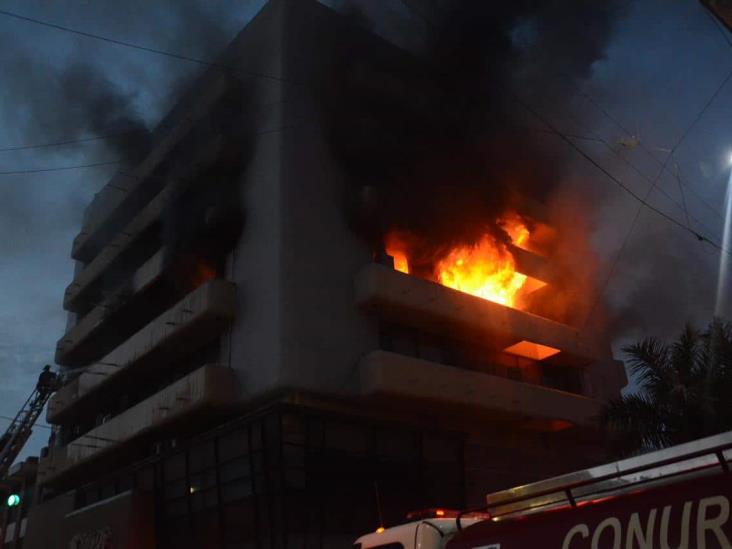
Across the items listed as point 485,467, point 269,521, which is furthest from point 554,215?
point 269,521

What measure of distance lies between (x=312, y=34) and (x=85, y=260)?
18472mm

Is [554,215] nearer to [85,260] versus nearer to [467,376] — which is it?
[467,376]

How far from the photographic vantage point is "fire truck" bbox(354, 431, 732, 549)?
3.53 metres

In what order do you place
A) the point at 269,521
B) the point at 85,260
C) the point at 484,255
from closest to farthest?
the point at 269,521
the point at 484,255
the point at 85,260

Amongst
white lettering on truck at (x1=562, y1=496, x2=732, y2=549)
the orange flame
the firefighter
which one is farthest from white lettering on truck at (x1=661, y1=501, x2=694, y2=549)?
the firefighter

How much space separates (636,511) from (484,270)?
20.1 meters

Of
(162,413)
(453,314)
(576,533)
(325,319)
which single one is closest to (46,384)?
(162,413)

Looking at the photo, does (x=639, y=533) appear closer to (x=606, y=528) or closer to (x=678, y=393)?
(x=606, y=528)

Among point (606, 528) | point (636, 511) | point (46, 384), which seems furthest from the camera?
point (46, 384)

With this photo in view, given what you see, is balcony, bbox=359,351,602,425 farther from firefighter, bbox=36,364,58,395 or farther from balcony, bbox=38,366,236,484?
firefighter, bbox=36,364,58,395

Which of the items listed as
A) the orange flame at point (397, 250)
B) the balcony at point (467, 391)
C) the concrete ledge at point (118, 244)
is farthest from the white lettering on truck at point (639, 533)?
the concrete ledge at point (118, 244)

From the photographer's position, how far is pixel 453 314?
66.5ft

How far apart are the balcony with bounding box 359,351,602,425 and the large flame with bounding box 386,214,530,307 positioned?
3999 millimetres

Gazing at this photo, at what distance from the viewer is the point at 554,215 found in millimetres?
27062
